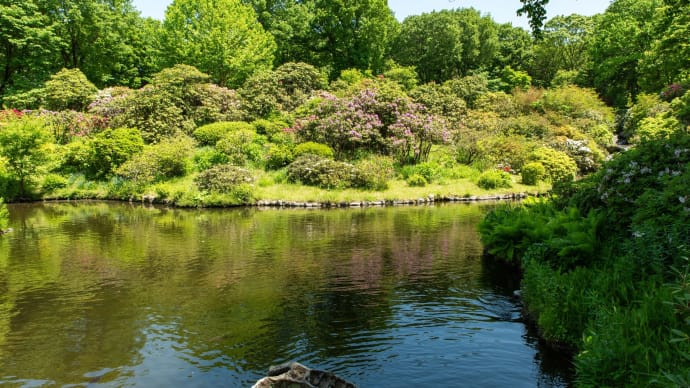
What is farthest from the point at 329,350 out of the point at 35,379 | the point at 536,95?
the point at 536,95

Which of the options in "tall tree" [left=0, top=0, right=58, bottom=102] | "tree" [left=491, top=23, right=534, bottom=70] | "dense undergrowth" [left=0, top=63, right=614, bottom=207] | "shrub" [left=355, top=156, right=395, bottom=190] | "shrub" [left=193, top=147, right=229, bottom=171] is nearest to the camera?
"shrub" [left=355, top=156, right=395, bottom=190]

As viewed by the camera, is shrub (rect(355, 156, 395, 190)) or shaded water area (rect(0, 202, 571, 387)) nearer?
shaded water area (rect(0, 202, 571, 387))

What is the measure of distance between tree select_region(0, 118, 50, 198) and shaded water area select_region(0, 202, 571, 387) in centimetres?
1118

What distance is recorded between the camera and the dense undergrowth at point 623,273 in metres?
4.28

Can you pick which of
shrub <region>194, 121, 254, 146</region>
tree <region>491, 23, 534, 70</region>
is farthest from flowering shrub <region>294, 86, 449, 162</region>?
tree <region>491, 23, 534, 70</region>

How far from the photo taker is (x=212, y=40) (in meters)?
38.7

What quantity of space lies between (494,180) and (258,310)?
20.3 metres

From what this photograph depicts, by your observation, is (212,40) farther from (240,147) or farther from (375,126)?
(375,126)

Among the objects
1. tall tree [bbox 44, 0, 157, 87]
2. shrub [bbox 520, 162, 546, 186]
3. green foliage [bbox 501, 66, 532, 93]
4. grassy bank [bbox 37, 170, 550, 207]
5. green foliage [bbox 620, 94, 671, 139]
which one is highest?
tall tree [bbox 44, 0, 157, 87]

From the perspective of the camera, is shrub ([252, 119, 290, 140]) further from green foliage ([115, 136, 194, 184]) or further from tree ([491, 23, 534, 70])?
tree ([491, 23, 534, 70])

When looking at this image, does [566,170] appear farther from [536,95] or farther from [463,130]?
[536,95]

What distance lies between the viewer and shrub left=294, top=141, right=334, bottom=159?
27.0 metres

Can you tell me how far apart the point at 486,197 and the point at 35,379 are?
22.2 meters

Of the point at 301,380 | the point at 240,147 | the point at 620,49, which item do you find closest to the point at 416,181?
the point at 240,147
